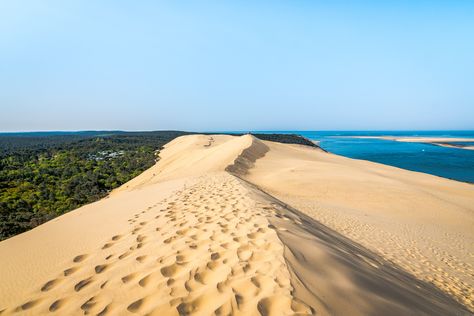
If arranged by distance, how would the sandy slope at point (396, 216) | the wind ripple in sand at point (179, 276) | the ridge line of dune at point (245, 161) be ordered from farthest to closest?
the ridge line of dune at point (245, 161) < the sandy slope at point (396, 216) < the wind ripple in sand at point (179, 276)

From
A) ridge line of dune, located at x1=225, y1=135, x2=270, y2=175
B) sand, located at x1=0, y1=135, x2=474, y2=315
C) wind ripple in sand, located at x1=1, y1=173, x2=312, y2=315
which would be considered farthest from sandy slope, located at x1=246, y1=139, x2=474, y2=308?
wind ripple in sand, located at x1=1, y1=173, x2=312, y2=315

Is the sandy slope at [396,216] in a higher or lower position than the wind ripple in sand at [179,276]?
lower

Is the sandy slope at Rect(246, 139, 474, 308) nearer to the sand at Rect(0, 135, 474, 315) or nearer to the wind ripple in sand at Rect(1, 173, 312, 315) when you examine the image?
the sand at Rect(0, 135, 474, 315)

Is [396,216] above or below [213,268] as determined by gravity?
below

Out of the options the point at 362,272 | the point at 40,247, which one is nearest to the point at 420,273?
the point at 362,272

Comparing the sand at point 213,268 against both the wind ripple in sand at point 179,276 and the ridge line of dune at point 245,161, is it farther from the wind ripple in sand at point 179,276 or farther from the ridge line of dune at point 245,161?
the ridge line of dune at point 245,161

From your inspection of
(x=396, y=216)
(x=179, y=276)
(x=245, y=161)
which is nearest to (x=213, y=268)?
(x=179, y=276)

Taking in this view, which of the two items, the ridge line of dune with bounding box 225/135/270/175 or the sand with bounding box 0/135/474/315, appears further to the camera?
the ridge line of dune with bounding box 225/135/270/175

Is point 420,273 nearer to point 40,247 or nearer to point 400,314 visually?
point 400,314

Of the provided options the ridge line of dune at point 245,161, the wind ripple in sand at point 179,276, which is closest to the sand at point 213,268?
the wind ripple in sand at point 179,276

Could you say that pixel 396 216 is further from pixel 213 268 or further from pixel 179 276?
pixel 179 276

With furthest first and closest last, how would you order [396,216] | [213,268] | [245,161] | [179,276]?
[245,161]
[396,216]
[213,268]
[179,276]

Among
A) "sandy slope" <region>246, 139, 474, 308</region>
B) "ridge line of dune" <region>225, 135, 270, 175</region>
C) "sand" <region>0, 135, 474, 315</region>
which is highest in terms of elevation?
"sand" <region>0, 135, 474, 315</region>
